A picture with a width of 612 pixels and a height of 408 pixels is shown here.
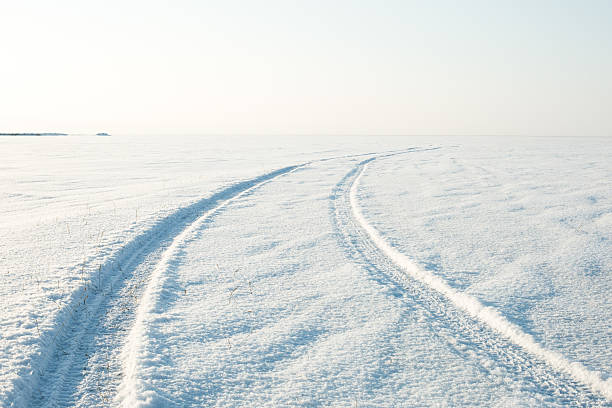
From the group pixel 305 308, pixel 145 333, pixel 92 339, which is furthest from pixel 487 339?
pixel 92 339

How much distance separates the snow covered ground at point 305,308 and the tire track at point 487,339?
0.02 m

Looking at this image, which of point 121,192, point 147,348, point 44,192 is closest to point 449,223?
point 147,348

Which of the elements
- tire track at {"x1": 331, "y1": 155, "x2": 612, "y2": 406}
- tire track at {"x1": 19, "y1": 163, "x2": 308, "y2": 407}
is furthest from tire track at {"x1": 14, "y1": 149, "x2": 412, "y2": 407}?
tire track at {"x1": 331, "y1": 155, "x2": 612, "y2": 406}

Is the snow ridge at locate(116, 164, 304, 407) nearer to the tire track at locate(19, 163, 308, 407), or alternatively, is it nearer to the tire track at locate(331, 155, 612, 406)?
the tire track at locate(19, 163, 308, 407)

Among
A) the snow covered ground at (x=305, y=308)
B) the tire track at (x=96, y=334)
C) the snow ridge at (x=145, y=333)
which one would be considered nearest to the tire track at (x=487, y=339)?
the snow covered ground at (x=305, y=308)

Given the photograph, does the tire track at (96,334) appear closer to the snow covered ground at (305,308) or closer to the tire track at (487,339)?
the snow covered ground at (305,308)

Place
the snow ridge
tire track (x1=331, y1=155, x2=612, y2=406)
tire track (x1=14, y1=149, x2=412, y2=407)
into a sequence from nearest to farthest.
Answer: the snow ridge, tire track (x1=14, y1=149, x2=412, y2=407), tire track (x1=331, y1=155, x2=612, y2=406)

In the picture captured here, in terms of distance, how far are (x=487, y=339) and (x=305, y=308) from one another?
174cm

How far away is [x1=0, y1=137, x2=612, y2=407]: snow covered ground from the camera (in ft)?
9.31

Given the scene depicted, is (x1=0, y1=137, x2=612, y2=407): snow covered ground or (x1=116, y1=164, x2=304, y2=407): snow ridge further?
(x1=0, y1=137, x2=612, y2=407): snow covered ground

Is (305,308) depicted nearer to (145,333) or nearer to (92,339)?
(145,333)

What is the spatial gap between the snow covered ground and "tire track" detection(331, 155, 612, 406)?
17mm

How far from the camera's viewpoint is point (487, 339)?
352 cm

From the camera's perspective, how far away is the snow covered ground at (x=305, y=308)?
2.84 m
